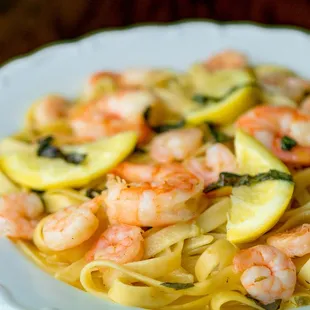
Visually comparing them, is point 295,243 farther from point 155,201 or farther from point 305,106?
point 305,106

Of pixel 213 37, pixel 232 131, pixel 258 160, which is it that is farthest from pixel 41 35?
pixel 258 160

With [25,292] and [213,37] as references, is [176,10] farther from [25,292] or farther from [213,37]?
[25,292]

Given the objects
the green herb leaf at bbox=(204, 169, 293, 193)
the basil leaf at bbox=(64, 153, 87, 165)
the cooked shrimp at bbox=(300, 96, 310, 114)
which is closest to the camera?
the green herb leaf at bbox=(204, 169, 293, 193)

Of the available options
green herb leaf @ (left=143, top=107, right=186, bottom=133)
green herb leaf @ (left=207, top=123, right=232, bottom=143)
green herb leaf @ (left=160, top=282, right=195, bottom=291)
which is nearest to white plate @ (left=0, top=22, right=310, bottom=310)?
green herb leaf @ (left=143, top=107, right=186, bottom=133)

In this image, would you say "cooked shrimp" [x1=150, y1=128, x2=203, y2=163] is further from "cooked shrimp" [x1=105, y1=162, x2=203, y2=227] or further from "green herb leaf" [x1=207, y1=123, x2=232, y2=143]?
"cooked shrimp" [x1=105, y1=162, x2=203, y2=227]

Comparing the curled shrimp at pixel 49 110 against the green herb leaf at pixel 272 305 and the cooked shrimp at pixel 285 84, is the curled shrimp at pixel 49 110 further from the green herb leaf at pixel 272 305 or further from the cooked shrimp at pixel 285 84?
the green herb leaf at pixel 272 305
